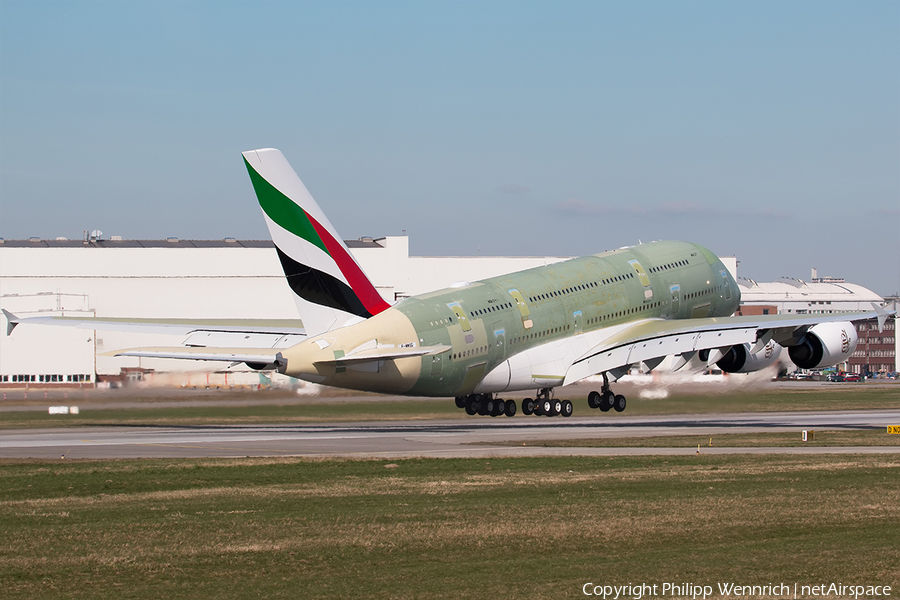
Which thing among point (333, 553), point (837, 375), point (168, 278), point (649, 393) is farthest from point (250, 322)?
point (837, 375)

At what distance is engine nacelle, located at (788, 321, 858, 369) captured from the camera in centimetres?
5356

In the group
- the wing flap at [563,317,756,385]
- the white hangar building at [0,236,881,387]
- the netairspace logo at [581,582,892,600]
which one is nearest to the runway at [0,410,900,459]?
the wing flap at [563,317,756,385]

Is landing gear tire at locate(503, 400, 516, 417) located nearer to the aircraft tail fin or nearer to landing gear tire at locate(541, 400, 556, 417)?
landing gear tire at locate(541, 400, 556, 417)

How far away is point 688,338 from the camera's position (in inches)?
2060

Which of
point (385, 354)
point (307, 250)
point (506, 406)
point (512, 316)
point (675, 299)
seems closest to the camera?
point (307, 250)

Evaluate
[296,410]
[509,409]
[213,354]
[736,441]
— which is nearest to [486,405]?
[509,409]

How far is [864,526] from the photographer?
22500 mm

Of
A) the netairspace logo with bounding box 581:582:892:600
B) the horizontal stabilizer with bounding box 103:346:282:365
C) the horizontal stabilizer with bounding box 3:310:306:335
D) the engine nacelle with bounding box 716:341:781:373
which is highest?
the horizontal stabilizer with bounding box 3:310:306:335

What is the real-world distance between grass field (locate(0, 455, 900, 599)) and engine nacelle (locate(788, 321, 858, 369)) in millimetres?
18547

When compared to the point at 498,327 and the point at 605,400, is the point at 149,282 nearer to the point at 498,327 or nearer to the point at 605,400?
the point at 605,400

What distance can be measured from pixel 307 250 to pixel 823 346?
26.3 metres

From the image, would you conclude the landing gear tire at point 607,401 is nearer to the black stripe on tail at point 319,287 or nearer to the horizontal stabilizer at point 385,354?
the horizontal stabilizer at point 385,354

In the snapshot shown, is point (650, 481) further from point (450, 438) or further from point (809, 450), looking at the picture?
point (450, 438)

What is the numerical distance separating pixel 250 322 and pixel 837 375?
118800mm
